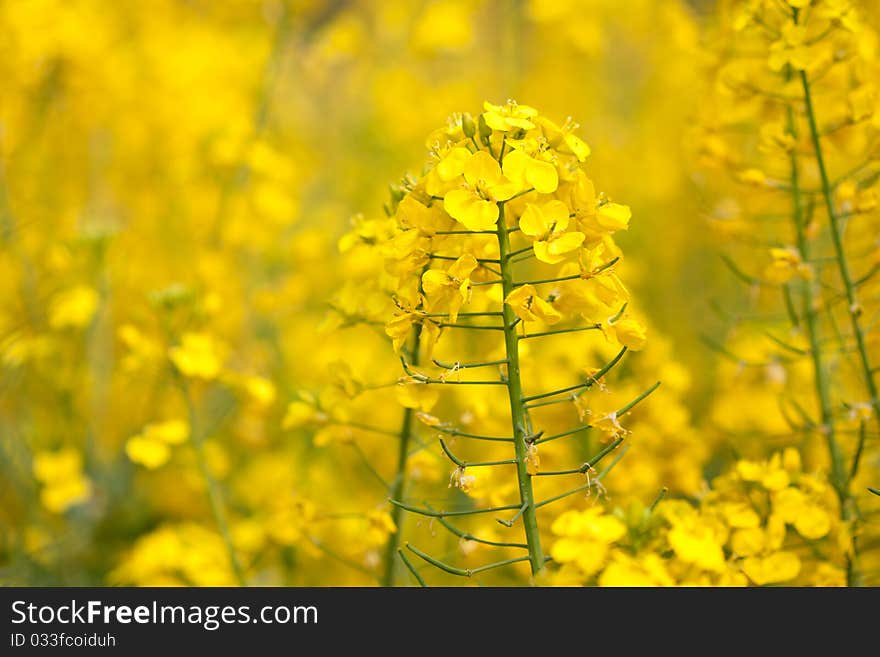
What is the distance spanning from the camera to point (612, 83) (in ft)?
16.3

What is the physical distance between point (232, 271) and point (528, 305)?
2085mm

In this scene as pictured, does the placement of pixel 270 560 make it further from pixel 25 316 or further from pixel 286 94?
pixel 286 94

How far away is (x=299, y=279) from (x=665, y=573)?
1732 mm

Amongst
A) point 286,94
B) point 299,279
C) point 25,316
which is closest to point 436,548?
point 299,279

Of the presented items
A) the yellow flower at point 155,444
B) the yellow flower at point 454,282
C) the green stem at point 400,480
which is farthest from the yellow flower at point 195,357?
the yellow flower at point 454,282

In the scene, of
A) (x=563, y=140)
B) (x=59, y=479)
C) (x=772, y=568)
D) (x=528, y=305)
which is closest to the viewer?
(x=528, y=305)

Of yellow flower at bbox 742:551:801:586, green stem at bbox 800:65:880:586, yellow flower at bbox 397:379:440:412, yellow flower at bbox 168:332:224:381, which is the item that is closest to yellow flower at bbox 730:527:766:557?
yellow flower at bbox 742:551:801:586

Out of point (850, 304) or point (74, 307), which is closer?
point (850, 304)

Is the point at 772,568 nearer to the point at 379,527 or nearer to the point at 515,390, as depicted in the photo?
the point at 515,390

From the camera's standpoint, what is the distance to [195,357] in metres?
1.98

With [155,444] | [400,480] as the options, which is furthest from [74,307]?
[400,480]

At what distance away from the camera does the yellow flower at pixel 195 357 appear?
6.40 ft

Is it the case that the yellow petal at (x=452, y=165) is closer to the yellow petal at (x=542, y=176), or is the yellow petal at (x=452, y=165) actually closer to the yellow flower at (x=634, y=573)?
the yellow petal at (x=542, y=176)

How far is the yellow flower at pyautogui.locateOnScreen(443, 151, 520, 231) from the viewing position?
124 cm
